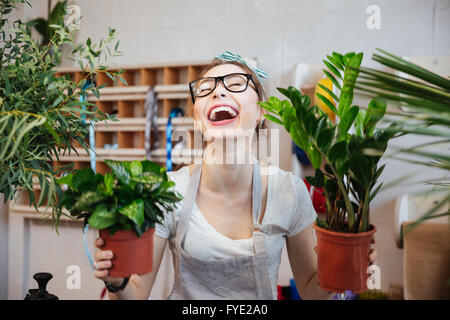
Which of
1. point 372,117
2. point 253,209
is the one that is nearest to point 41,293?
point 253,209

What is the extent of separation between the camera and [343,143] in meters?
0.72

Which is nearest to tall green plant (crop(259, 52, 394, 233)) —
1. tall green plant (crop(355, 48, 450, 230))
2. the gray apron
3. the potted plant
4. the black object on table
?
the potted plant

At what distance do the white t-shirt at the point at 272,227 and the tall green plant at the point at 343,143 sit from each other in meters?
0.41

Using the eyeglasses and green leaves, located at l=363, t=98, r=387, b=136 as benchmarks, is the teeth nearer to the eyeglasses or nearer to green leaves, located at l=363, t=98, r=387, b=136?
the eyeglasses

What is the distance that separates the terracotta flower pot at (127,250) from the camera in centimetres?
75

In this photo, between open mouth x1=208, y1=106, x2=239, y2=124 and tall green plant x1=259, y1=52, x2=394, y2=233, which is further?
open mouth x1=208, y1=106, x2=239, y2=124

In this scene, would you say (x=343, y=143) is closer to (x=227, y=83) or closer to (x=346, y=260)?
(x=346, y=260)

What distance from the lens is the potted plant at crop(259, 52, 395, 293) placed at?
28.6 inches

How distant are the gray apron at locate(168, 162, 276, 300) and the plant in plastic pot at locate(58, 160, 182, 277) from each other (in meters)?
0.45

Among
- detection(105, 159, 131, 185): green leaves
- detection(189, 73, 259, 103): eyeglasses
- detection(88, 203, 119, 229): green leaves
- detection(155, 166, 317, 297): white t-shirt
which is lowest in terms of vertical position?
detection(155, 166, 317, 297): white t-shirt

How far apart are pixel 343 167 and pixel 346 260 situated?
0.66 ft

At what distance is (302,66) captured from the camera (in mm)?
2273
